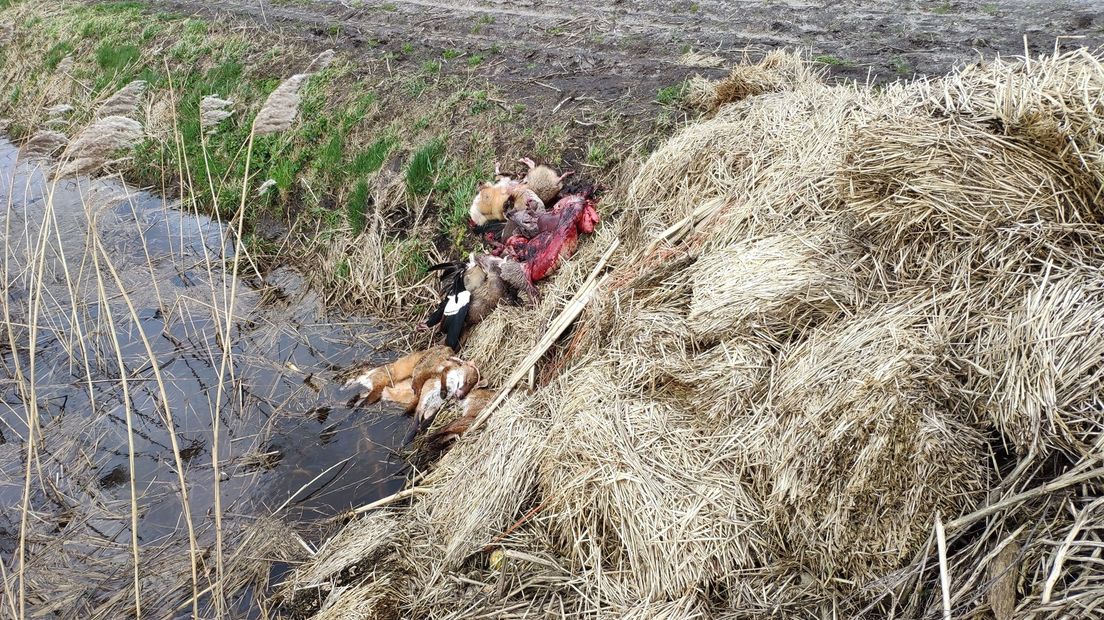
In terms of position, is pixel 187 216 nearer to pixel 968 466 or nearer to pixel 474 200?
pixel 474 200

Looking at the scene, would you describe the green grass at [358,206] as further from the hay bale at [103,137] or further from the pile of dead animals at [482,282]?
the hay bale at [103,137]

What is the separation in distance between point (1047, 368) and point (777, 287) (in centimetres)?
110

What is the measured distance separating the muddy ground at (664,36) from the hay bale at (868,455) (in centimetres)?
321

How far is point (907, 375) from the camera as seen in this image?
261cm

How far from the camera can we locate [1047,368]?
2.32 meters

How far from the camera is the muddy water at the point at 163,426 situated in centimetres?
381

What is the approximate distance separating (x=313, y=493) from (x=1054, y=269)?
3710 mm

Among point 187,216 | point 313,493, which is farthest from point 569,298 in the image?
point 187,216

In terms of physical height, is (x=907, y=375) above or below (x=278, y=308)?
above

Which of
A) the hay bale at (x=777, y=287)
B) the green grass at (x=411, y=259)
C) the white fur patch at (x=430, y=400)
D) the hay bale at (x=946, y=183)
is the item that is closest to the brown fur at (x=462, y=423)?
the white fur patch at (x=430, y=400)

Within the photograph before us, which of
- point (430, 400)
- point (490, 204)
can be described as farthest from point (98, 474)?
point (490, 204)

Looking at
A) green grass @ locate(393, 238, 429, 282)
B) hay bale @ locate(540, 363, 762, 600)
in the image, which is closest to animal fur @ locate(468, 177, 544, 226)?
green grass @ locate(393, 238, 429, 282)

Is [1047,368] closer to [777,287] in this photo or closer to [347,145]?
[777,287]

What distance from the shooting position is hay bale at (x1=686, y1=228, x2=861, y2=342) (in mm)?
3156
